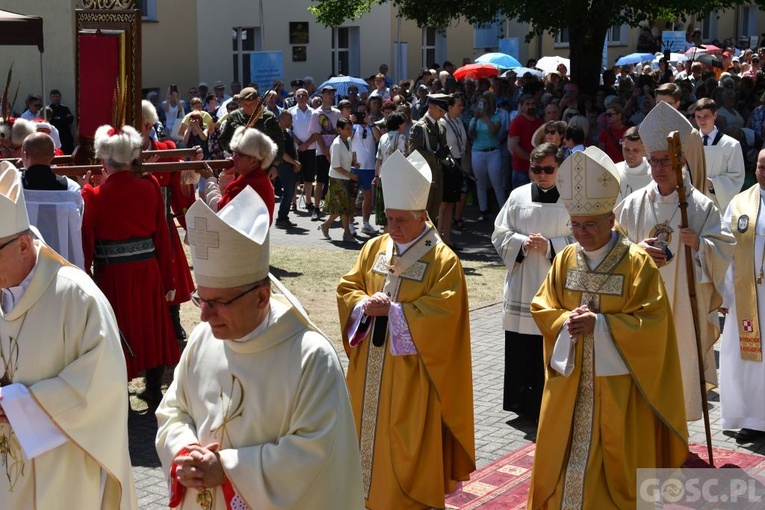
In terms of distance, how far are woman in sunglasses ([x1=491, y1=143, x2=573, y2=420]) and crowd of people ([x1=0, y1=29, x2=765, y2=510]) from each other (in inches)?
0.7

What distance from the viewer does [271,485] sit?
3.80 meters

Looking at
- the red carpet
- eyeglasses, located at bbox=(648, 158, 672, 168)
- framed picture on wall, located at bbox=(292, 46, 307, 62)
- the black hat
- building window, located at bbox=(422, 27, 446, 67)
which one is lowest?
the red carpet

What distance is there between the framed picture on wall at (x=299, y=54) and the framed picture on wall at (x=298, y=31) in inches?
7.1

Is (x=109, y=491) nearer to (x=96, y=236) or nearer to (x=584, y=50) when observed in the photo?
(x=96, y=236)

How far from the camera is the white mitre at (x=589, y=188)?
19.7ft

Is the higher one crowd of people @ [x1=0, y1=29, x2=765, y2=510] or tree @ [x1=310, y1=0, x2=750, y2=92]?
tree @ [x1=310, y1=0, x2=750, y2=92]

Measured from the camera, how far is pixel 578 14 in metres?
18.2

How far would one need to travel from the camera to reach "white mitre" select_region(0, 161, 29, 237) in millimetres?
4605

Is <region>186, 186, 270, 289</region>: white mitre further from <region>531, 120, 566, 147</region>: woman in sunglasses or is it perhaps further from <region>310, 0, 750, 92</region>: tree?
<region>310, 0, 750, 92</region>: tree

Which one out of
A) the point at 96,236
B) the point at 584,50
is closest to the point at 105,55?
the point at 96,236

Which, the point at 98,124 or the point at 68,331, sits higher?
the point at 98,124

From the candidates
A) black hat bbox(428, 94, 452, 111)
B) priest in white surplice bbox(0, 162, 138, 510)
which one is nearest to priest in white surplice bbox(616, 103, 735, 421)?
priest in white surplice bbox(0, 162, 138, 510)

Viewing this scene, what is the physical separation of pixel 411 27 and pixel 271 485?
105ft

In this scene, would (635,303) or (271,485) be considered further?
(635,303)
